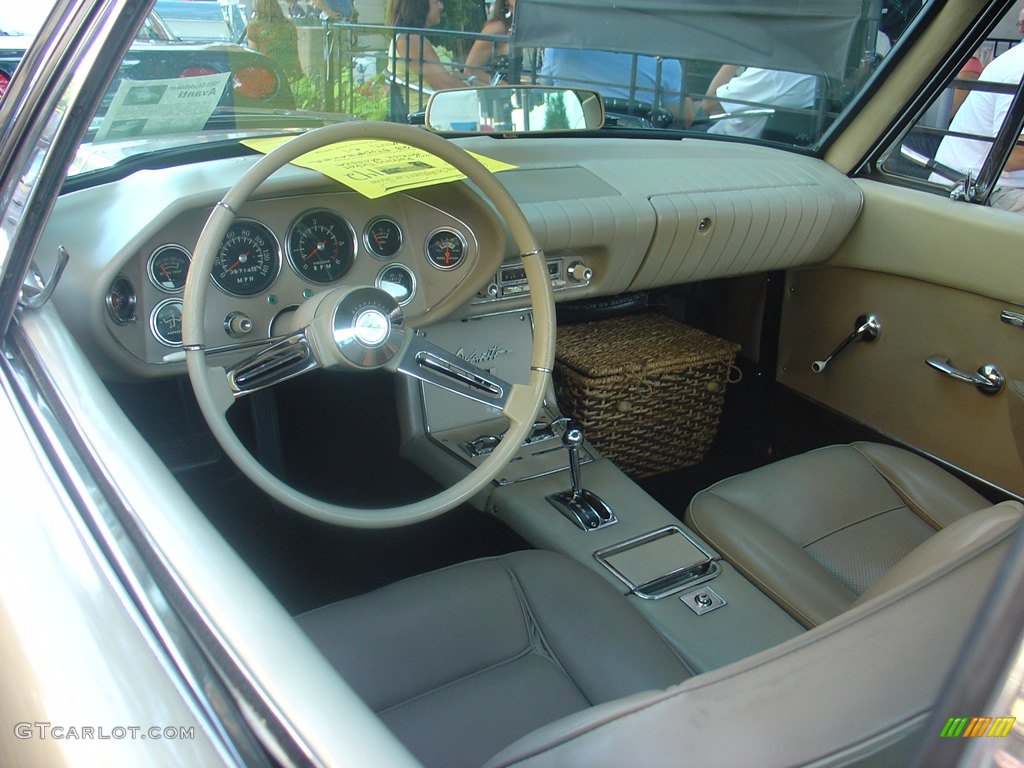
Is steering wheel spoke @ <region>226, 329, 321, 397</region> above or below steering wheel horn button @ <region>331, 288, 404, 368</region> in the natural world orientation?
below

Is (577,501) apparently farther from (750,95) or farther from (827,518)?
(750,95)

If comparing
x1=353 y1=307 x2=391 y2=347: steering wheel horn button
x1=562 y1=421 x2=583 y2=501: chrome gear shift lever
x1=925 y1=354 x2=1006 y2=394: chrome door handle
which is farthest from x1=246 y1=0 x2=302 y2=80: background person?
x1=925 y1=354 x2=1006 y2=394: chrome door handle

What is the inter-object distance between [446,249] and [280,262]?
382mm

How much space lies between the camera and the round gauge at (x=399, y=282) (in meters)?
1.88

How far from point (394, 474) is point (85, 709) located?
1.65 m

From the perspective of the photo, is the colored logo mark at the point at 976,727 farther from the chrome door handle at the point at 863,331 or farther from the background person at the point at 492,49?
the chrome door handle at the point at 863,331

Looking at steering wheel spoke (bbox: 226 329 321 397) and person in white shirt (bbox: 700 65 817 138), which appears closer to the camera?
steering wheel spoke (bbox: 226 329 321 397)

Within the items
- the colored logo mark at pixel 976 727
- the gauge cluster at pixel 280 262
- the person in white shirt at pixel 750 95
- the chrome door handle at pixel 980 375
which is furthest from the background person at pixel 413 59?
the colored logo mark at pixel 976 727

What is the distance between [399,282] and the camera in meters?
1.91

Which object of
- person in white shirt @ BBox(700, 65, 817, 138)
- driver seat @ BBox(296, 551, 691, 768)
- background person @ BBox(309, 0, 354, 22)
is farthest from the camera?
person in white shirt @ BBox(700, 65, 817, 138)

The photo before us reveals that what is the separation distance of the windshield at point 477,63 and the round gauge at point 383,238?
A: 0.81ft

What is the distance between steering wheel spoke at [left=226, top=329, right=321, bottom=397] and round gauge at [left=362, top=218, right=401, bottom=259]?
1.31 ft

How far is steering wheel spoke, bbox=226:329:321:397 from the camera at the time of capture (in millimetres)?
1450

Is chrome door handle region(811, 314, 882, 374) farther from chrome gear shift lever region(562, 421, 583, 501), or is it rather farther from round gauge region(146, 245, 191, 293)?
round gauge region(146, 245, 191, 293)
